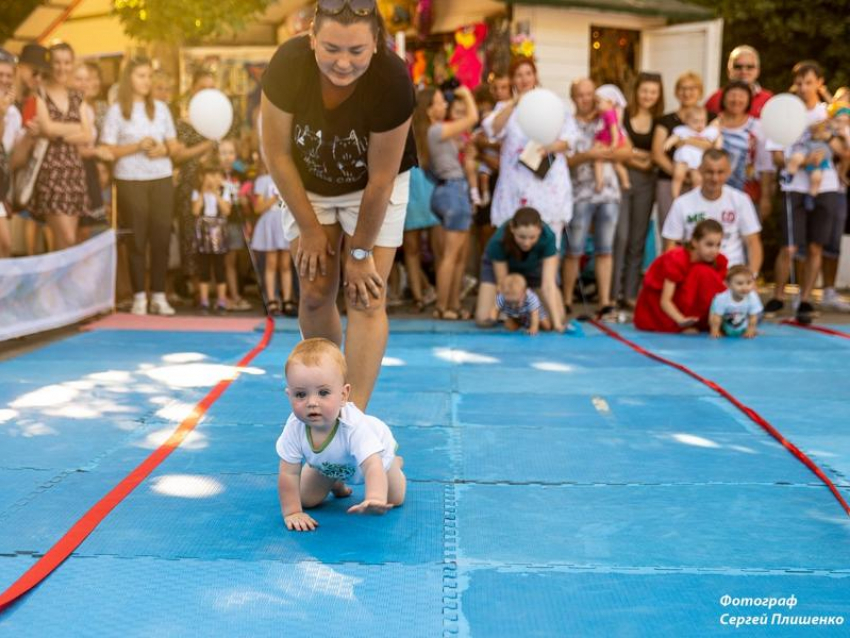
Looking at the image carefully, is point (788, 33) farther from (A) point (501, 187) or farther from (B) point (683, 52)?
(A) point (501, 187)

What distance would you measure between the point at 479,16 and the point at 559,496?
30.1 feet

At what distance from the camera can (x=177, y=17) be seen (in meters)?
9.95

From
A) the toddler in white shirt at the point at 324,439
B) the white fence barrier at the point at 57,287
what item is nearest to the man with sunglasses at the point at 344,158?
the toddler in white shirt at the point at 324,439

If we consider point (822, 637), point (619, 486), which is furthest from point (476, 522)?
point (822, 637)

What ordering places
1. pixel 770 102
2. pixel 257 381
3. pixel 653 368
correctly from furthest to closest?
pixel 770 102 < pixel 653 368 < pixel 257 381

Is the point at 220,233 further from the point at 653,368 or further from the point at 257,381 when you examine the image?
the point at 653,368

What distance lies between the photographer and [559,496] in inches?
138

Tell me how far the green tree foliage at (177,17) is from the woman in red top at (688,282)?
5014mm

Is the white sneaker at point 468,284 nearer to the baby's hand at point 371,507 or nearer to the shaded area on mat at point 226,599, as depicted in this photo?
the baby's hand at point 371,507

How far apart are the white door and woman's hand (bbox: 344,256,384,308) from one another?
8.59m

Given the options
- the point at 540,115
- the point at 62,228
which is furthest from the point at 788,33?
the point at 62,228

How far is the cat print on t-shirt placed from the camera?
11.4 ft

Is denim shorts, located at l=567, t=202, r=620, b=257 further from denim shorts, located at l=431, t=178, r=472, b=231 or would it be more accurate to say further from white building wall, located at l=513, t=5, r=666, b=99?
white building wall, located at l=513, t=5, r=666, b=99

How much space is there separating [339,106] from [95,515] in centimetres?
148
